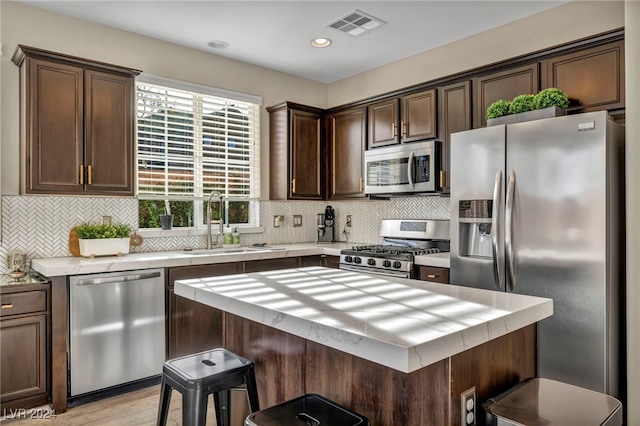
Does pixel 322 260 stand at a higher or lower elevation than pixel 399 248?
lower

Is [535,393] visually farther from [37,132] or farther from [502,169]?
[37,132]

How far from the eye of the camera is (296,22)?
3508mm

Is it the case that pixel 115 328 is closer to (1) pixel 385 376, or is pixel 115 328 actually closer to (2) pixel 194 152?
(2) pixel 194 152

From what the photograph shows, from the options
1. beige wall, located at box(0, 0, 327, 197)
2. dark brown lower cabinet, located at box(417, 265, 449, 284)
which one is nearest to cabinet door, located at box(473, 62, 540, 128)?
dark brown lower cabinet, located at box(417, 265, 449, 284)

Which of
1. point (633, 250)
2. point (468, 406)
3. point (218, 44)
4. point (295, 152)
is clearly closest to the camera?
point (468, 406)

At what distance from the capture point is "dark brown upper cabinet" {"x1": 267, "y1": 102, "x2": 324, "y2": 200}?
4.53 meters

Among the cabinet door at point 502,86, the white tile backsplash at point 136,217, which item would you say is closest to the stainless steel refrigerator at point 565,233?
the cabinet door at point 502,86

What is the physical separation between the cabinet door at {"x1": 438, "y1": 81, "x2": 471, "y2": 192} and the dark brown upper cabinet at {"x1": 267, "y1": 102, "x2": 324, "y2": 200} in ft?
4.75

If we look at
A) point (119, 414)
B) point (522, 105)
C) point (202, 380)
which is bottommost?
point (119, 414)

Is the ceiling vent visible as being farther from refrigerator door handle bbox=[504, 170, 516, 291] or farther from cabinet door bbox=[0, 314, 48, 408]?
cabinet door bbox=[0, 314, 48, 408]

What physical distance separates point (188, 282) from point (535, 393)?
4.70ft

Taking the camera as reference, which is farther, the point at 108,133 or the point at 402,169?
the point at 402,169

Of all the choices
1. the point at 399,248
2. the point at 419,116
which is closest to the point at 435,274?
the point at 399,248

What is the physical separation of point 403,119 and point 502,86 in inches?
37.1
